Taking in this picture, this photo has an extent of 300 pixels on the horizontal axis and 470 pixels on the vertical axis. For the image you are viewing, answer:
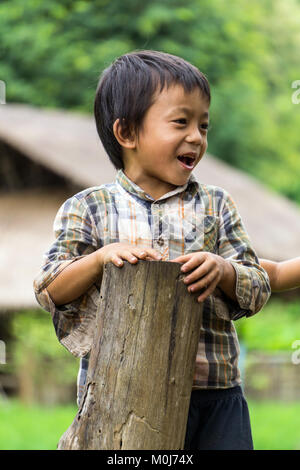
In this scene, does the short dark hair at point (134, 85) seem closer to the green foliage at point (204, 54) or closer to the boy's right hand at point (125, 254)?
the boy's right hand at point (125, 254)

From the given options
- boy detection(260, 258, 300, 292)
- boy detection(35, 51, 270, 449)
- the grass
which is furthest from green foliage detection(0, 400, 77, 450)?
Answer: boy detection(35, 51, 270, 449)

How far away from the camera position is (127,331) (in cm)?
169

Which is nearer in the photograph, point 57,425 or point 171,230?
point 171,230

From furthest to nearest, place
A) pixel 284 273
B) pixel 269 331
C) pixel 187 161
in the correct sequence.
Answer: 1. pixel 269 331
2. pixel 284 273
3. pixel 187 161

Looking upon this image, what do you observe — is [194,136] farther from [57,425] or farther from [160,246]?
[57,425]

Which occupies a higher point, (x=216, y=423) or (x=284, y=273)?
(x=284, y=273)

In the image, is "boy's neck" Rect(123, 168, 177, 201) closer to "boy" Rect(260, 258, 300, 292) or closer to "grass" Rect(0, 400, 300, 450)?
"boy" Rect(260, 258, 300, 292)

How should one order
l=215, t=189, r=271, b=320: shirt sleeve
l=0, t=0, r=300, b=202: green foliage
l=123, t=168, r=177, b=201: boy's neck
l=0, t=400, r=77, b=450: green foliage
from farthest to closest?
l=0, t=0, r=300, b=202: green foliage → l=0, t=400, r=77, b=450: green foliage → l=123, t=168, r=177, b=201: boy's neck → l=215, t=189, r=271, b=320: shirt sleeve

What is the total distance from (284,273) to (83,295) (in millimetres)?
618

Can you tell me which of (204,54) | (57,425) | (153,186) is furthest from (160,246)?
(204,54)

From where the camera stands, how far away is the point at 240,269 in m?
1.88

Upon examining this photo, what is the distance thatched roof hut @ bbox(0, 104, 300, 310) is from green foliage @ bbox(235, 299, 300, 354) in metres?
1.63

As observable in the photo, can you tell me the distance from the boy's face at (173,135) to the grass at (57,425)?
204 inches

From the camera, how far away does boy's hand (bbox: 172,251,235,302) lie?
1.70m
